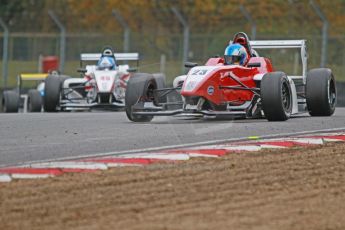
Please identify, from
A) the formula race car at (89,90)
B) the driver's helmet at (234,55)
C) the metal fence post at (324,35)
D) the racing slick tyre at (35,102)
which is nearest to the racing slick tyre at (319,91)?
the driver's helmet at (234,55)

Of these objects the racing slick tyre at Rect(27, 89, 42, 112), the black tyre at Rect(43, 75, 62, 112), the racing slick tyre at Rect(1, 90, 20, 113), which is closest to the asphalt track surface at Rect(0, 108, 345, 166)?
the black tyre at Rect(43, 75, 62, 112)

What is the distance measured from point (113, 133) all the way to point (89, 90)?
10.6m

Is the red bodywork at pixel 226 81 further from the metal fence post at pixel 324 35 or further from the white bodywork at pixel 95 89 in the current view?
the metal fence post at pixel 324 35

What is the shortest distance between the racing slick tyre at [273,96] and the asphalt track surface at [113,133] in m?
0.16

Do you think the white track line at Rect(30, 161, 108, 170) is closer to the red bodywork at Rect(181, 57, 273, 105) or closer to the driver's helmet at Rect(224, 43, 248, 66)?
the red bodywork at Rect(181, 57, 273, 105)

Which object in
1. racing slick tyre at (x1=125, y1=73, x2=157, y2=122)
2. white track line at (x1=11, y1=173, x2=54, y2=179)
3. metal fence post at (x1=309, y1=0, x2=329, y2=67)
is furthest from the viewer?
metal fence post at (x1=309, y1=0, x2=329, y2=67)

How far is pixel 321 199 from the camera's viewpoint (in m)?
9.17

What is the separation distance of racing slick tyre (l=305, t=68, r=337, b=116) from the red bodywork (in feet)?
2.56

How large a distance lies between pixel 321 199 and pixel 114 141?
402 cm

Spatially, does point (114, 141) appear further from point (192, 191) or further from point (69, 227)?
point (69, 227)

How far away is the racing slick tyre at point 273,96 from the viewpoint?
15172 mm

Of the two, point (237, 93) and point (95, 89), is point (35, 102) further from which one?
point (237, 93)

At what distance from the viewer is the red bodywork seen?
1540cm

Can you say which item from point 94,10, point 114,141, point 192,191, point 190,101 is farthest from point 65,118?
point 94,10
